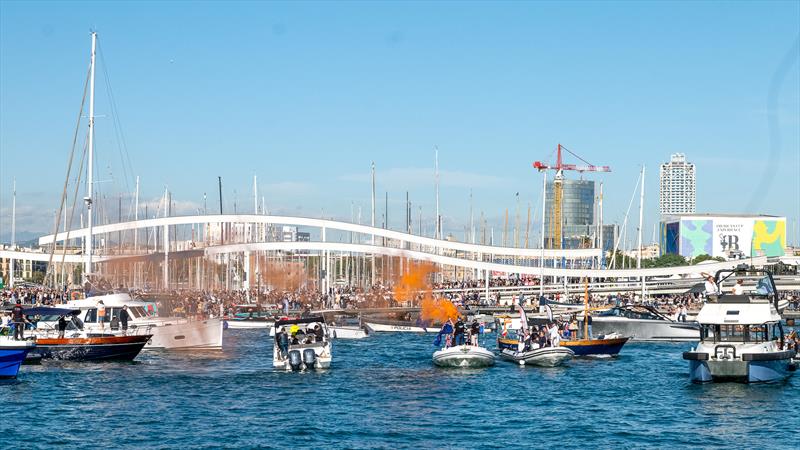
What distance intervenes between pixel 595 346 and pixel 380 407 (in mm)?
24958

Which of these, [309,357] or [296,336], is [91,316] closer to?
[296,336]

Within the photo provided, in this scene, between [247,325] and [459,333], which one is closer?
[459,333]

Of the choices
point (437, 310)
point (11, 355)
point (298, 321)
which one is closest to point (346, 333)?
point (437, 310)

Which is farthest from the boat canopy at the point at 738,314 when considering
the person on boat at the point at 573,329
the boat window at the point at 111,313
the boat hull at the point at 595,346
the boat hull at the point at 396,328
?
the boat hull at the point at 396,328

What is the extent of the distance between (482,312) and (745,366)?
204 feet

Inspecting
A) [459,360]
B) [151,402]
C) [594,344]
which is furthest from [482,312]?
[151,402]

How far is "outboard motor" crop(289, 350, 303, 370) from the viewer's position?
53281 millimetres

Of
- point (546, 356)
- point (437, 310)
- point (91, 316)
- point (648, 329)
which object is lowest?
point (648, 329)

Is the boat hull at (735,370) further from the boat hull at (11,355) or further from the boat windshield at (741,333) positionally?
the boat hull at (11,355)

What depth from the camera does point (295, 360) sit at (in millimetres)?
53344

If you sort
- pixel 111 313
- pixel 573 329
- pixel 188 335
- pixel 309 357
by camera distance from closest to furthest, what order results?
pixel 309 357 < pixel 111 313 < pixel 188 335 < pixel 573 329

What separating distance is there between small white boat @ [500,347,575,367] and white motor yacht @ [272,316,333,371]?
10.6m

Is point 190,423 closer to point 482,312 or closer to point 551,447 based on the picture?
point 551,447

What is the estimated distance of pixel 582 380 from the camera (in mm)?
52906
